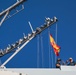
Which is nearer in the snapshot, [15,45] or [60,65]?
[60,65]

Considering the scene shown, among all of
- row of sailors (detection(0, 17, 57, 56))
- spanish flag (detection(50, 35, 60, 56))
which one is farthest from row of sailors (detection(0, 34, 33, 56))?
spanish flag (detection(50, 35, 60, 56))

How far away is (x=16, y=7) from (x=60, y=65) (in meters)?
7.01

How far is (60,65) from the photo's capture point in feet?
79.3

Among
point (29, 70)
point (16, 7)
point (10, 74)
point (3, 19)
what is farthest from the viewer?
point (16, 7)

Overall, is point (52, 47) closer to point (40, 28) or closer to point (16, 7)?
point (40, 28)

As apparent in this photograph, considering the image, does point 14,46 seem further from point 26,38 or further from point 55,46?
point 55,46

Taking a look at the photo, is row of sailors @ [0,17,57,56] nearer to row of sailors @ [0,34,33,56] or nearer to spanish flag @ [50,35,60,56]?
row of sailors @ [0,34,33,56]

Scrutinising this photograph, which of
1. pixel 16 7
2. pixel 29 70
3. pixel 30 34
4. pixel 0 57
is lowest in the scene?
pixel 29 70

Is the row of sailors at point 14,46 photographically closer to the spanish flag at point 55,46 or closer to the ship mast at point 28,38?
the ship mast at point 28,38

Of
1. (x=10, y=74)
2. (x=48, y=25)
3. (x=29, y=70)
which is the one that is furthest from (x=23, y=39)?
(x=10, y=74)

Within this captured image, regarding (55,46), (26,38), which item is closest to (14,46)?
(26,38)

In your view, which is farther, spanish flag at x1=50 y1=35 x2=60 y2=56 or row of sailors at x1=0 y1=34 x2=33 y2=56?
spanish flag at x1=50 y1=35 x2=60 y2=56

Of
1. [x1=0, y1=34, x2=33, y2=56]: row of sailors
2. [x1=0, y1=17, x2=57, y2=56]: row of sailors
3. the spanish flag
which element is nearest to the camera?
[x1=0, y1=34, x2=33, y2=56]: row of sailors

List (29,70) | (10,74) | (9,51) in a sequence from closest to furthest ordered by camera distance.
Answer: (10,74)
(29,70)
(9,51)
